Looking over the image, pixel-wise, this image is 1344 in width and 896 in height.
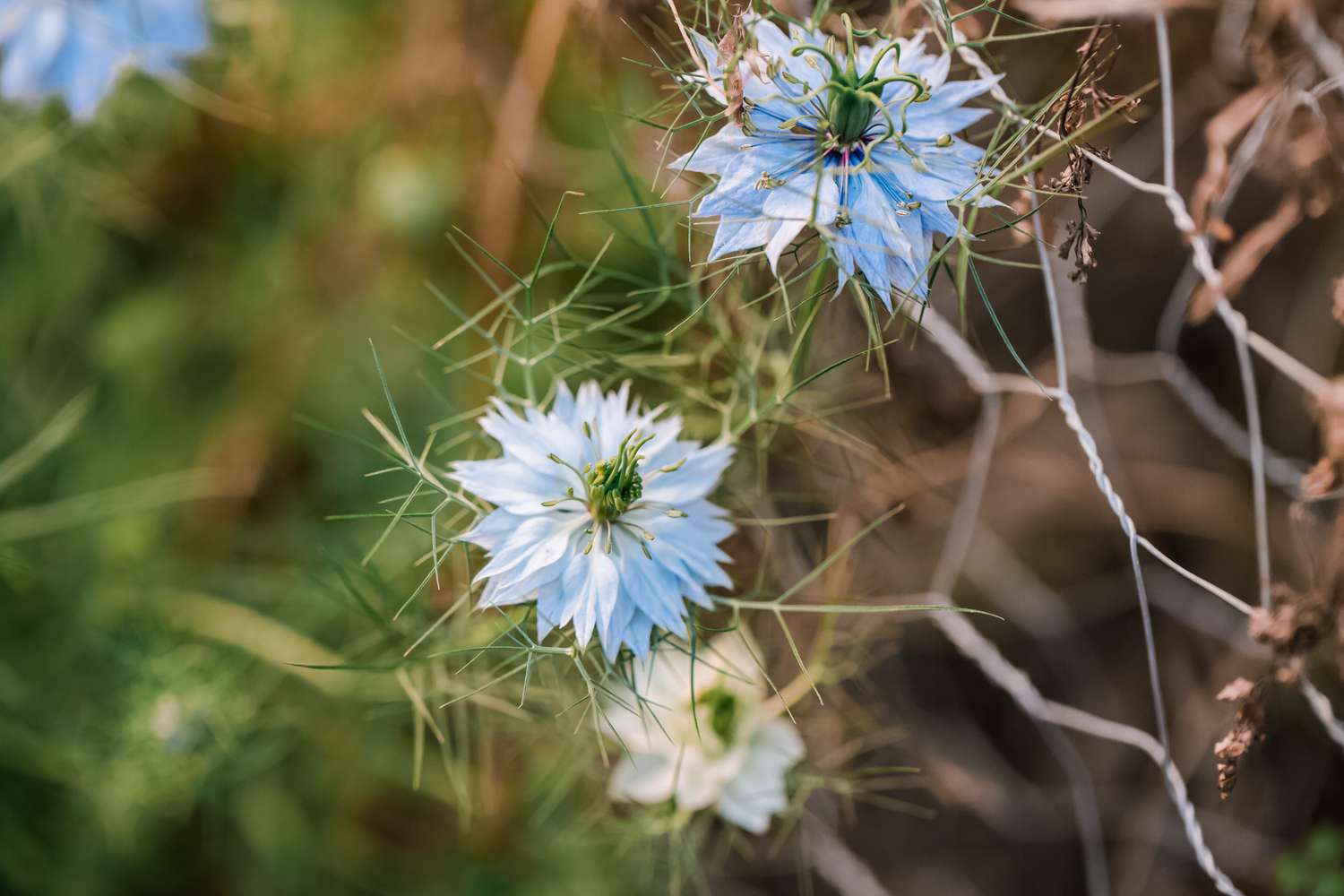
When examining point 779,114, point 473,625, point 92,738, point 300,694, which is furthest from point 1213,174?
point 92,738

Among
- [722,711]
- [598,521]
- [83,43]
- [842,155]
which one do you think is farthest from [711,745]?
[83,43]

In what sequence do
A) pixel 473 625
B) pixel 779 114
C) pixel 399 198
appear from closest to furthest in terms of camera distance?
pixel 779 114, pixel 473 625, pixel 399 198

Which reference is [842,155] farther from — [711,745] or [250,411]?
[250,411]

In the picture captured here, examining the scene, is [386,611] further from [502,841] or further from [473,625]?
[502,841]

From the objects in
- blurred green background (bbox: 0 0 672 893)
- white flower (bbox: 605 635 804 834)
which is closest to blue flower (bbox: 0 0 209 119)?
blurred green background (bbox: 0 0 672 893)

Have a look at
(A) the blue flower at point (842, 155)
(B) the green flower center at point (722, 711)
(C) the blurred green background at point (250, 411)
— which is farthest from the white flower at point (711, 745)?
(A) the blue flower at point (842, 155)

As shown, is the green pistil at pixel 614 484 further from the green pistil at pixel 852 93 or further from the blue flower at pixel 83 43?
the blue flower at pixel 83 43

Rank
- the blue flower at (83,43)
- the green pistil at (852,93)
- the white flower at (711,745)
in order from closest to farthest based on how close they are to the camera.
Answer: the green pistil at (852,93), the white flower at (711,745), the blue flower at (83,43)
